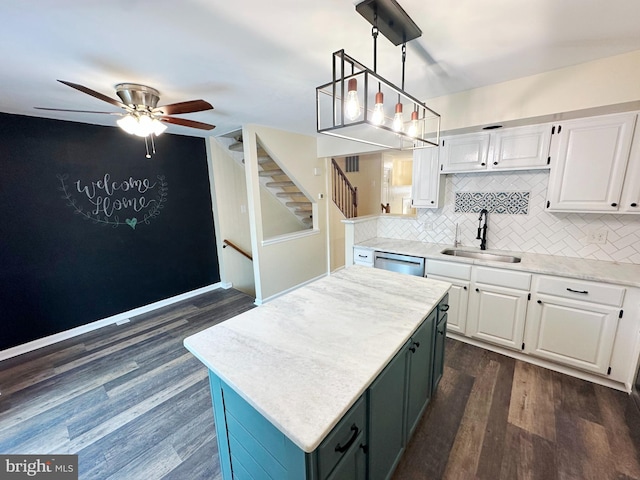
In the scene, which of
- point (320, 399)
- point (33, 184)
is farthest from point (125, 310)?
point (320, 399)

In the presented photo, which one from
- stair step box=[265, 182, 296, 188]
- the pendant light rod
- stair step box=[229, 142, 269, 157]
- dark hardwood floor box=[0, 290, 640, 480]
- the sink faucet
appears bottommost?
dark hardwood floor box=[0, 290, 640, 480]

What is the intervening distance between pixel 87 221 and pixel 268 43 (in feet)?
9.81

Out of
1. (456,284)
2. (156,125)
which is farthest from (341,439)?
(156,125)

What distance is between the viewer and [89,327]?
3115 mm

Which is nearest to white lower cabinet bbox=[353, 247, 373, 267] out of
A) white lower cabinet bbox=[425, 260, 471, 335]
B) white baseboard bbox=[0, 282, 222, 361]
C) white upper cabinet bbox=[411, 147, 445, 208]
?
white lower cabinet bbox=[425, 260, 471, 335]

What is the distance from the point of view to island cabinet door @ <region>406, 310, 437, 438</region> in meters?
1.44

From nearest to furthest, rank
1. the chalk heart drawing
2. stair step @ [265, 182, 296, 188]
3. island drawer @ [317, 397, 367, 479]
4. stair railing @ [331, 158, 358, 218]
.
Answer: island drawer @ [317, 397, 367, 479] < the chalk heart drawing < stair step @ [265, 182, 296, 188] < stair railing @ [331, 158, 358, 218]

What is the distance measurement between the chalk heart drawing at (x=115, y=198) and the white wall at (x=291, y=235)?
1282 millimetres

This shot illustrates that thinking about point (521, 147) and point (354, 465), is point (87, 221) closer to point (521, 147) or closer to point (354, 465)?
point (354, 465)

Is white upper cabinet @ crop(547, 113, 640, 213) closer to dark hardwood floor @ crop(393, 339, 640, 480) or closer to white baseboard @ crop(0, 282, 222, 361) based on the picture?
dark hardwood floor @ crop(393, 339, 640, 480)

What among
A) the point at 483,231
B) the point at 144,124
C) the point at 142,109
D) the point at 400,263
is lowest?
the point at 400,263

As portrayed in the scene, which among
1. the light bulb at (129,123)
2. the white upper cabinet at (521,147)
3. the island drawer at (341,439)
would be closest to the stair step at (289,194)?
the light bulb at (129,123)

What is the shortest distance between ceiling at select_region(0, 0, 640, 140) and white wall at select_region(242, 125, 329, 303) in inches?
49.2

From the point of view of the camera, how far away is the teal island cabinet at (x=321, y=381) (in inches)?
33.6
